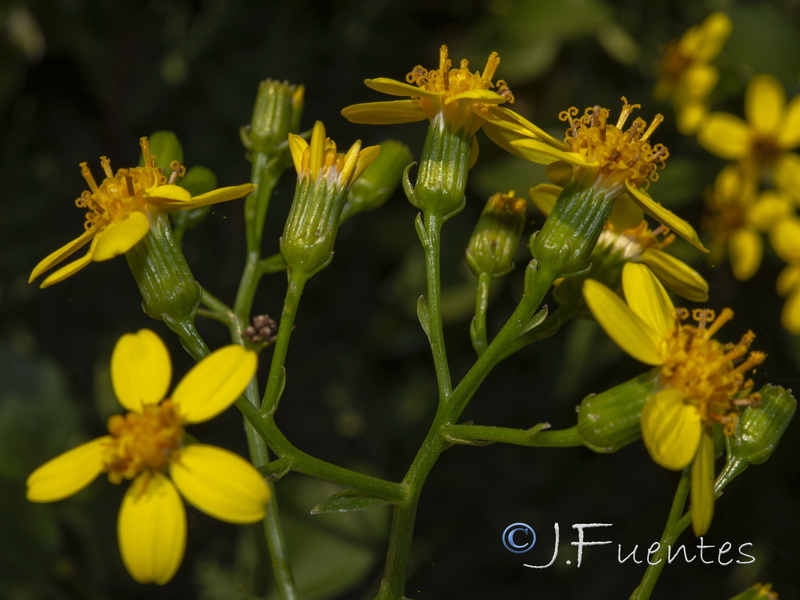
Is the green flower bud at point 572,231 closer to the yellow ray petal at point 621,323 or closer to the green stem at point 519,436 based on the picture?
the yellow ray petal at point 621,323

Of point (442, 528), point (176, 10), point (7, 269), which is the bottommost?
point (442, 528)

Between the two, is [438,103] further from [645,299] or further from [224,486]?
[224,486]

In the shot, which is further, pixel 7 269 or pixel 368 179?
pixel 7 269

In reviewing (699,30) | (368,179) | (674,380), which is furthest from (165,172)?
(699,30)

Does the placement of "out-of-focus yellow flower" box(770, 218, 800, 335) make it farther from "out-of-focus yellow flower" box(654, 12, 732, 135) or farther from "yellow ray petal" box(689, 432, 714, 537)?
"yellow ray petal" box(689, 432, 714, 537)

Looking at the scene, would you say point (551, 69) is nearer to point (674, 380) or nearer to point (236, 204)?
point (236, 204)

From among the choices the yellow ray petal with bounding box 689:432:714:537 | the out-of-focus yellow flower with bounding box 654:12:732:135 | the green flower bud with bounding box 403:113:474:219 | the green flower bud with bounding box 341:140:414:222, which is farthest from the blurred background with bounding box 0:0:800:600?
the yellow ray petal with bounding box 689:432:714:537
